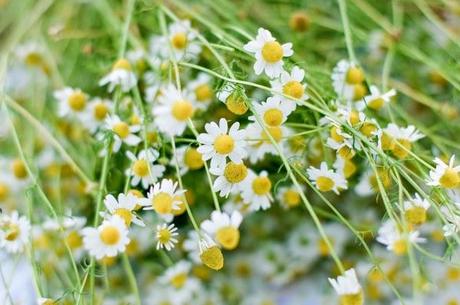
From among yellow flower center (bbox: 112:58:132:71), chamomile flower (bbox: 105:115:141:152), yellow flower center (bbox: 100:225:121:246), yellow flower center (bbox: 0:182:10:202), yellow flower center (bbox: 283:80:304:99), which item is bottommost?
yellow flower center (bbox: 0:182:10:202)

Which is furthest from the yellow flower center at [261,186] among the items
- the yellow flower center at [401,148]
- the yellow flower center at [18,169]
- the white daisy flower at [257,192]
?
the yellow flower center at [18,169]

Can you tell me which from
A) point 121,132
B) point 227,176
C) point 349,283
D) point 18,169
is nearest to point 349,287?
point 349,283

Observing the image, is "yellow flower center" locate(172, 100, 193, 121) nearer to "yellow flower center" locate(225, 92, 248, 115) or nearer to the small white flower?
"yellow flower center" locate(225, 92, 248, 115)

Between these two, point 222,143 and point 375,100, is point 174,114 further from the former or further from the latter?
point 375,100

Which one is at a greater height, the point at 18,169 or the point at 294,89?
the point at 294,89

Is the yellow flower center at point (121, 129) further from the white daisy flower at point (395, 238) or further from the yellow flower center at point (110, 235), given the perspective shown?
the white daisy flower at point (395, 238)

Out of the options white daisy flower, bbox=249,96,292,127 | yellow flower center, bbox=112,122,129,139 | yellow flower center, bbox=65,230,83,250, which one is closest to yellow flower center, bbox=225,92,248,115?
white daisy flower, bbox=249,96,292,127

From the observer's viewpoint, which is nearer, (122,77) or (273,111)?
(273,111)
